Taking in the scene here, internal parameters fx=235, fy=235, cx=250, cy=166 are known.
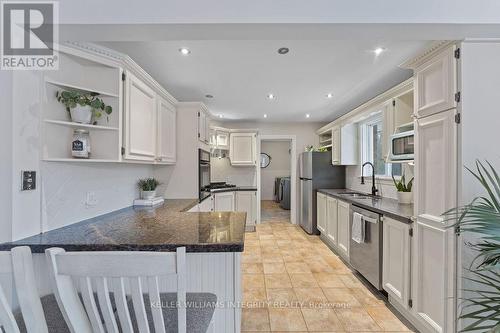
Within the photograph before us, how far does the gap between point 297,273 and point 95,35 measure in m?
2.99

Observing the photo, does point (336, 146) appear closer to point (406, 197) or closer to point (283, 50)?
point (406, 197)

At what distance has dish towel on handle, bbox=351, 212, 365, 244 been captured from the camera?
2.61 meters

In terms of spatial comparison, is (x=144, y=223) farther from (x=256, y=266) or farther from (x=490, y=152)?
(x=490, y=152)

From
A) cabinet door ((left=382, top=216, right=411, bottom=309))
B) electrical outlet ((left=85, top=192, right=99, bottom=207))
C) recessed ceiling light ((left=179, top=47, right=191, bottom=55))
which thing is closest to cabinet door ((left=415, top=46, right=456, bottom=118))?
cabinet door ((left=382, top=216, right=411, bottom=309))

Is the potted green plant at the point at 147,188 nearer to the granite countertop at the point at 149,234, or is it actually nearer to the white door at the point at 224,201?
the granite countertop at the point at 149,234

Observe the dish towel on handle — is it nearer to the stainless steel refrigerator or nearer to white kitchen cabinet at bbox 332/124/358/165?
white kitchen cabinet at bbox 332/124/358/165

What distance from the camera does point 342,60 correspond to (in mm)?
2295

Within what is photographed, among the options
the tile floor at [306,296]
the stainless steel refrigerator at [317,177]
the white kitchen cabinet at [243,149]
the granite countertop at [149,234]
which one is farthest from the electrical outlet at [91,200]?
the stainless steel refrigerator at [317,177]

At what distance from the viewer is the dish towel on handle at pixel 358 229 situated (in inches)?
103

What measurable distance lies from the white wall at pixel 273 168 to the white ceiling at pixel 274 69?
4790mm

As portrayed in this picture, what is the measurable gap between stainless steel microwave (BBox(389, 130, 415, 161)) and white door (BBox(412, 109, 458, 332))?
0.34 metres

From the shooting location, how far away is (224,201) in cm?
443

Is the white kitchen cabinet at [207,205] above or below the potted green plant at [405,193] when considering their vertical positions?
below

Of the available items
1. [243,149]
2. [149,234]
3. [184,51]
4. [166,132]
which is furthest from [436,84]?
[243,149]
